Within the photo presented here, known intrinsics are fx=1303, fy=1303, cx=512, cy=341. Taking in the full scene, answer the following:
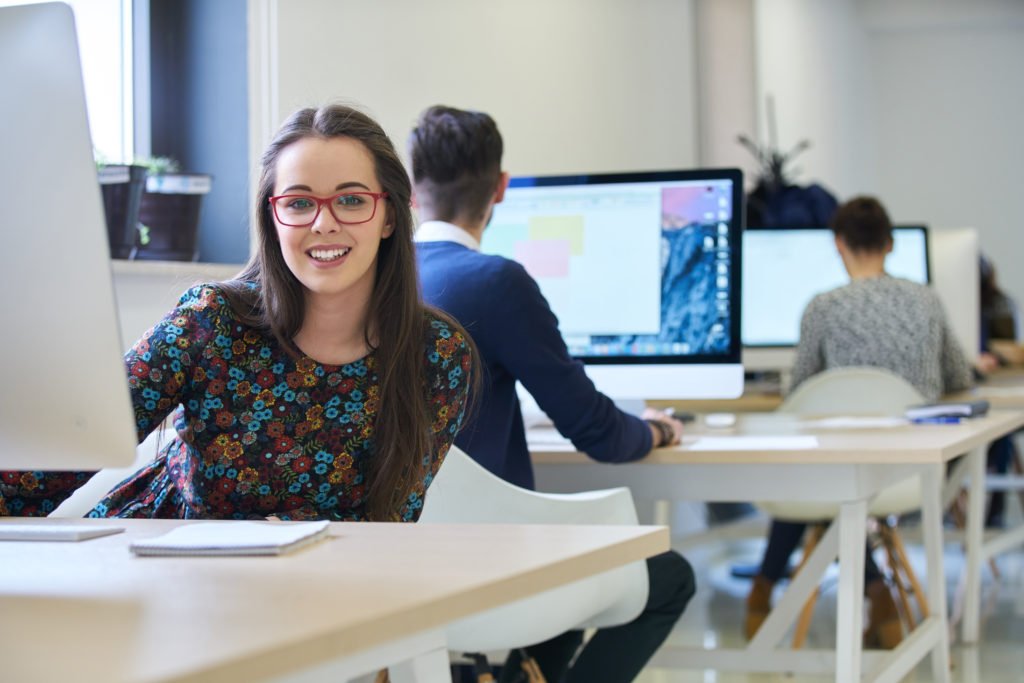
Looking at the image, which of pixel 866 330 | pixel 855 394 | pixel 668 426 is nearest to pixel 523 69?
pixel 866 330

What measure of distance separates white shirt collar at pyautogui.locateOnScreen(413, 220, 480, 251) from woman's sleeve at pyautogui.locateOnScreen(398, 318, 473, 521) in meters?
0.52

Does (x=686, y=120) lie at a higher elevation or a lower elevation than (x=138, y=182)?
higher

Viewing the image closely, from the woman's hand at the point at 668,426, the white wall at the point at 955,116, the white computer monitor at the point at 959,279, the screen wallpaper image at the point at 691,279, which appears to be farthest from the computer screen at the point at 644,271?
the white wall at the point at 955,116

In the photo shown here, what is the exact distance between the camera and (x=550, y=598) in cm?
176

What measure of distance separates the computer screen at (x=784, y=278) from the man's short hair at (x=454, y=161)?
1854mm

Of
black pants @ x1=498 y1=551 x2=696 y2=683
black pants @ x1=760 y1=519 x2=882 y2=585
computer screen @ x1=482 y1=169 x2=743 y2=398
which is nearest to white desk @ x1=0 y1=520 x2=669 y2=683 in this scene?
black pants @ x1=498 y1=551 x2=696 y2=683

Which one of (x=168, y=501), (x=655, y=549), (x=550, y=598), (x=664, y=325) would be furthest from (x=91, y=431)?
(x=664, y=325)

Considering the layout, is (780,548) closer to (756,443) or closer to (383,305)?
(756,443)

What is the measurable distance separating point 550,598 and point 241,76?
6.27 ft

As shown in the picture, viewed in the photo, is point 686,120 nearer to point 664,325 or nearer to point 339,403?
point 664,325

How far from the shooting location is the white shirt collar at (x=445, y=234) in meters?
2.12

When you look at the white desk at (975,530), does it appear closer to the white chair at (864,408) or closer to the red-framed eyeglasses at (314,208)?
the white chair at (864,408)

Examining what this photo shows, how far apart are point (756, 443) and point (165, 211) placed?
1416mm

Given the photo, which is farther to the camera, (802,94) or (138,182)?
(802,94)
